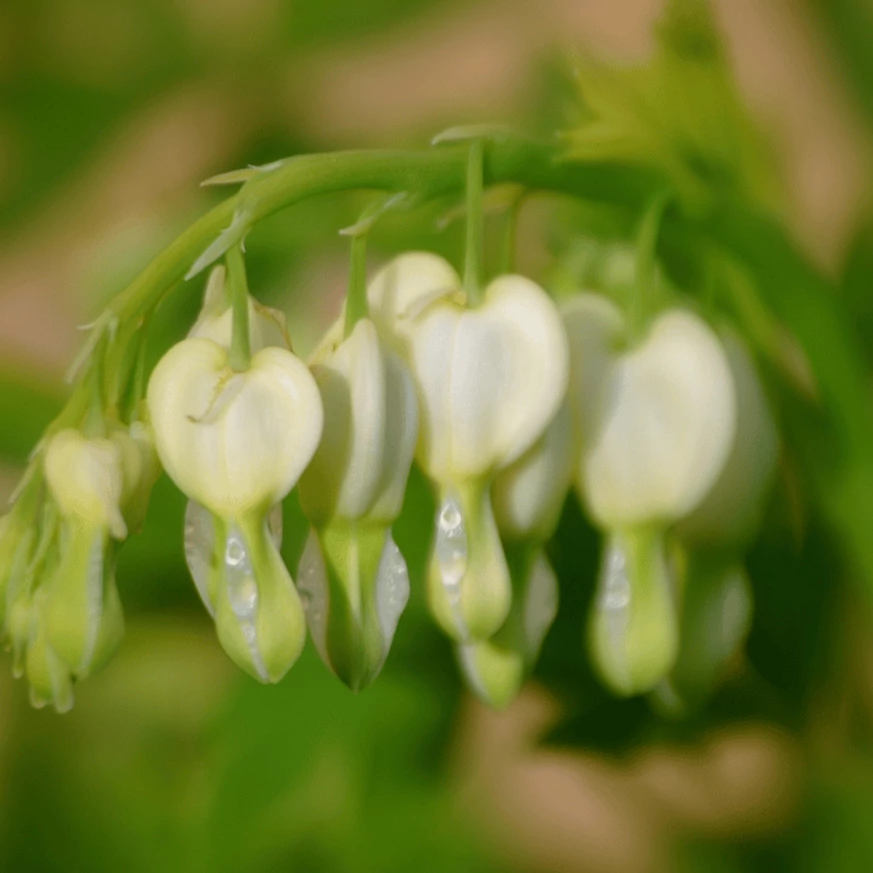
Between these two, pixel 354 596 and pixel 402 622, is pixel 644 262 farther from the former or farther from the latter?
pixel 402 622

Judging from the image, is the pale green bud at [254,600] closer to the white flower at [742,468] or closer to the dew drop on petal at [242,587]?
the dew drop on petal at [242,587]

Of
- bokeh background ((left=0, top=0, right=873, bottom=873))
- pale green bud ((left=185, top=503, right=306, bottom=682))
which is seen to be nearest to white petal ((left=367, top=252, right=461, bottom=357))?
pale green bud ((left=185, top=503, right=306, bottom=682))

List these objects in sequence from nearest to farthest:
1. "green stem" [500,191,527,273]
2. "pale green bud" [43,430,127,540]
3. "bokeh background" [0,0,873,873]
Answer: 1. "pale green bud" [43,430,127,540]
2. "green stem" [500,191,527,273]
3. "bokeh background" [0,0,873,873]

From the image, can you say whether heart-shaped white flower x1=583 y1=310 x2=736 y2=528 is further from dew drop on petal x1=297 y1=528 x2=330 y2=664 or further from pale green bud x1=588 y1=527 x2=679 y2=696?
dew drop on petal x1=297 y1=528 x2=330 y2=664

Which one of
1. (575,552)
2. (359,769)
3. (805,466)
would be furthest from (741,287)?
(359,769)

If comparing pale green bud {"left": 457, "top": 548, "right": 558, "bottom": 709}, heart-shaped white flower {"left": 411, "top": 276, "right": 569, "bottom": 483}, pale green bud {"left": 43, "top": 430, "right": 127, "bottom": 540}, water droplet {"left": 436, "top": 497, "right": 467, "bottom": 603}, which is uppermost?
heart-shaped white flower {"left": 411, "top": 276, "right": 569, "bottom": 483}

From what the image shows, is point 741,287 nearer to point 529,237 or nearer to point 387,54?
point 529,237

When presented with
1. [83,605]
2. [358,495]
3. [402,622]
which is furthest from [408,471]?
[402,622]
